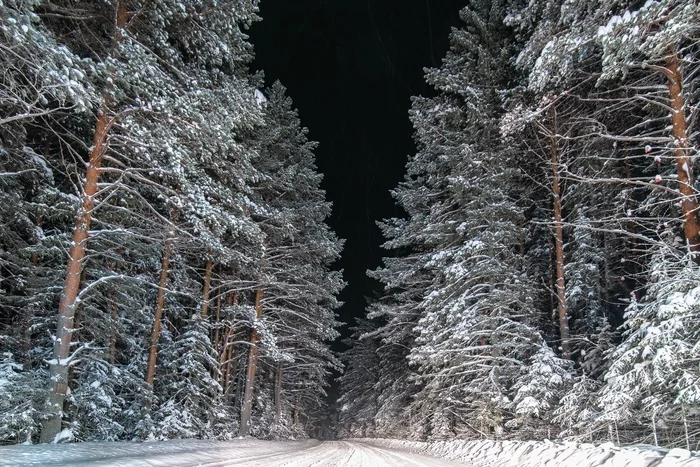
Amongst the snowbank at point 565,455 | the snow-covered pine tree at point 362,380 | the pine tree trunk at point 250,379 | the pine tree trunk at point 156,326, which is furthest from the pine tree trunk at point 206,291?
the snow-covered pine tree at point 362,380

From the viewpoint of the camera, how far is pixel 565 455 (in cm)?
682

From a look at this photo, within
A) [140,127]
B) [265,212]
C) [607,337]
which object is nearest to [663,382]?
[607,337]

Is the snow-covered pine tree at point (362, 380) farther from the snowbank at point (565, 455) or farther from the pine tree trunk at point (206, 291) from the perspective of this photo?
the snowbank at point (565, 455)

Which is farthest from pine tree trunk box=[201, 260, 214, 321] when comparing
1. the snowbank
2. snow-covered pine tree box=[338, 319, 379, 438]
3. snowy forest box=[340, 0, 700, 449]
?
snow-covered pine tree box=[338, 319, 379, 438]

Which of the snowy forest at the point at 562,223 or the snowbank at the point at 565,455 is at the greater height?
the snowy forest at the point at 562,223

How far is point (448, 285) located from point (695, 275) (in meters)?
8.26

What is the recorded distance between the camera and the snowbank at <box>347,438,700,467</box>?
16.0 ft

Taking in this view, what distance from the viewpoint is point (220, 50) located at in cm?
977

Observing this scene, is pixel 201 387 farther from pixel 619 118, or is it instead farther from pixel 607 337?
pixel 619 118

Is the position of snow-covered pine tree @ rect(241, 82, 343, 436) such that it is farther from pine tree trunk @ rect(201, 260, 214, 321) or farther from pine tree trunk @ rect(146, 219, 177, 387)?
pine tree trunk @ rect(146, 219, 177, 387)

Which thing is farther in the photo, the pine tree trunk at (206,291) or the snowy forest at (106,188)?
the pine tree trunk at (206,291)

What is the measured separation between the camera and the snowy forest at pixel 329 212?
688 centimetres

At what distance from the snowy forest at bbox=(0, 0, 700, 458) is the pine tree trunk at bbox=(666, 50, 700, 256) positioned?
0.15 feet

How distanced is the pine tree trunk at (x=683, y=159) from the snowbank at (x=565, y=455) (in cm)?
369
